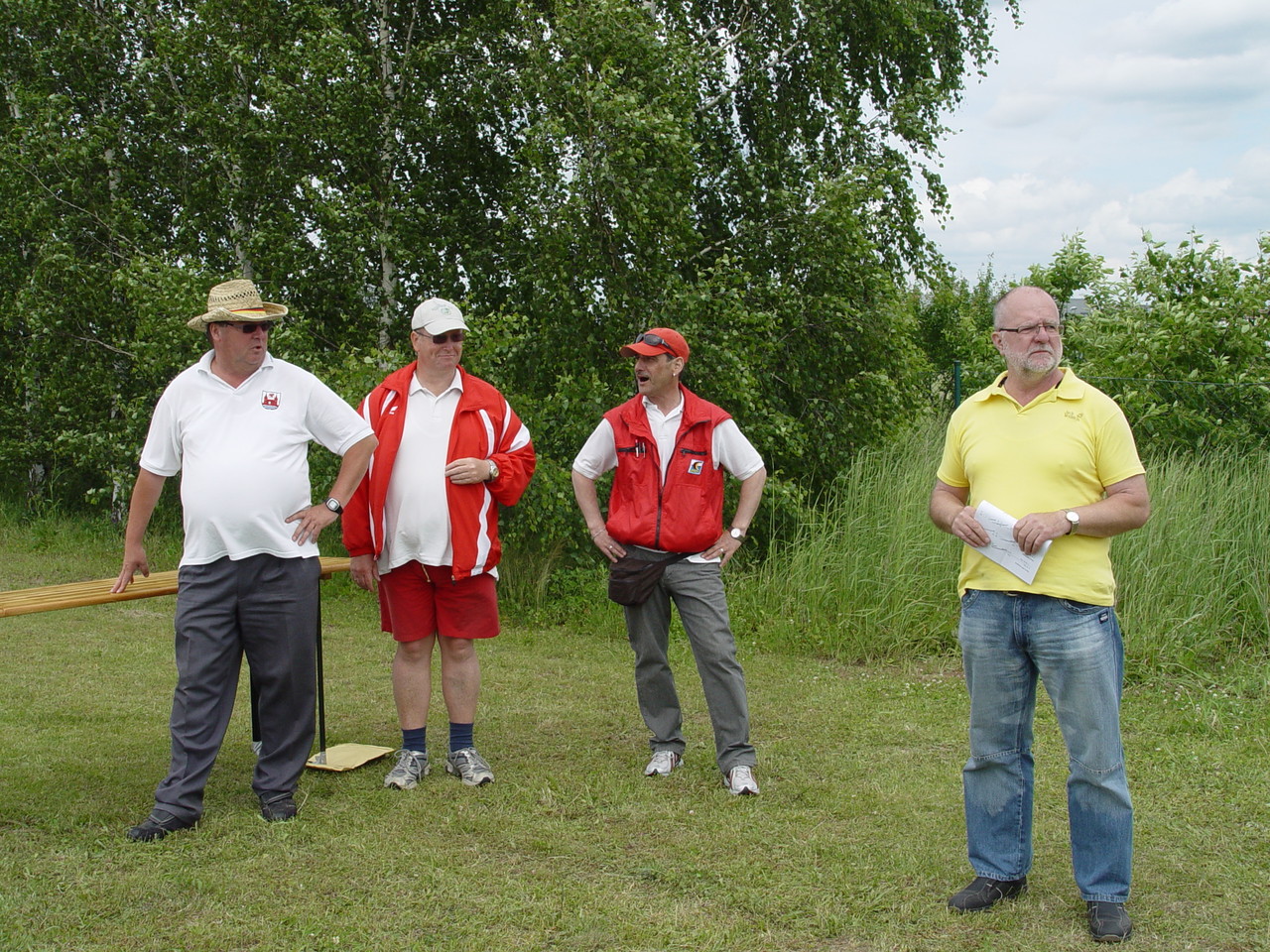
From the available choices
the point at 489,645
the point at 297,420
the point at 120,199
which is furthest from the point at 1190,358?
the point at 120,199

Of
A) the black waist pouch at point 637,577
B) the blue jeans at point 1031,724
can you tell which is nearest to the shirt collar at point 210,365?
the black waist pouch at point 637,577

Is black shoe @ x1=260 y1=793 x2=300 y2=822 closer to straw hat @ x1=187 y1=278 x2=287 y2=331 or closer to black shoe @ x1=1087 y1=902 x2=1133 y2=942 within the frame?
straw hat @ x1=187 y1=278 x2=287 y2=331

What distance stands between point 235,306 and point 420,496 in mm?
1002

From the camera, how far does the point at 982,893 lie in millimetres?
3699

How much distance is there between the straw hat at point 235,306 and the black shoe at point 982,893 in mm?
3099

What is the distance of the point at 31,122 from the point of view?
41.7 feet

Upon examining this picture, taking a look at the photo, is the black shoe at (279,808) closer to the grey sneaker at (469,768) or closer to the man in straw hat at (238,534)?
the man in straw hat at (238,534)

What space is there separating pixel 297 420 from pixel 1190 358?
8.57 m

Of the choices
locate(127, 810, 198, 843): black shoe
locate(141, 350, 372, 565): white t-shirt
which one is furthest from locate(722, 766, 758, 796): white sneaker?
locate(127, 810, 198, 843): black shoe

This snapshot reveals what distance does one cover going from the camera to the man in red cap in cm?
493

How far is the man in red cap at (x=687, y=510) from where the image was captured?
16.2 feet

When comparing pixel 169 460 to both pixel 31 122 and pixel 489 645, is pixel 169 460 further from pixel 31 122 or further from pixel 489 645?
pixel 31 122

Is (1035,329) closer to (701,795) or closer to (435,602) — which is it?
(701,795)

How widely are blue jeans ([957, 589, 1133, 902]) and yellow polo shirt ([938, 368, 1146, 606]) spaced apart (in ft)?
0.24
